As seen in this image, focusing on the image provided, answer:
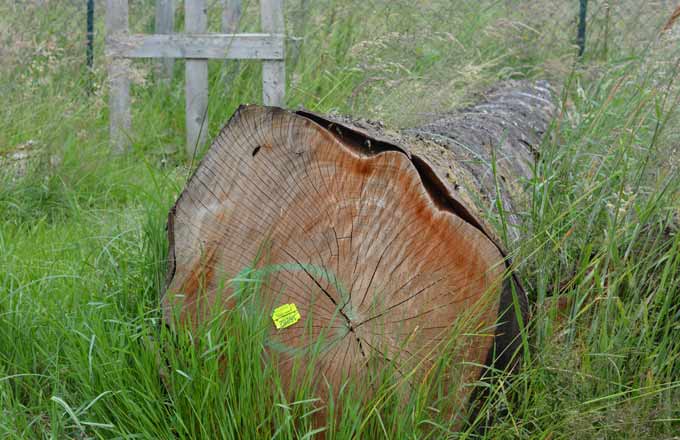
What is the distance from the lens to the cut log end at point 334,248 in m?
2.34

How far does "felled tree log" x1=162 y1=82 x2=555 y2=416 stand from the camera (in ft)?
7.64

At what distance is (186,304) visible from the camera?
2457 mm

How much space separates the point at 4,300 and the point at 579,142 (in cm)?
202

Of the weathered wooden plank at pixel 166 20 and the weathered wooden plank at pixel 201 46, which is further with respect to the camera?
the weathered wooden plank at pixel 166 20

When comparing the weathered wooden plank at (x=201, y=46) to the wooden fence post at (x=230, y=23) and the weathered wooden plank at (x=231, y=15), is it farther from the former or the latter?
the weathered wooden plank at (x=231, y=15)

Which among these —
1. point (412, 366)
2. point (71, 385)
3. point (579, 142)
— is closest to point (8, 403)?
point (71, 385)

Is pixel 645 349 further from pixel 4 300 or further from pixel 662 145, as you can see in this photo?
pixel 4 300

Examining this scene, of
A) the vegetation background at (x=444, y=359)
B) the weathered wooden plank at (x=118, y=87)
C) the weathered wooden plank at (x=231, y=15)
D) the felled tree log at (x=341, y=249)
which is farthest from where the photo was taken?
the weathered wooden plank at (x=231, y=15)

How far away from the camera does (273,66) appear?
20.1 ft

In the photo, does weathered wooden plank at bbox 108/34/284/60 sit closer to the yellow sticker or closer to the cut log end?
the cut log end

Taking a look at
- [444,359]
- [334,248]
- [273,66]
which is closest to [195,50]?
[273,66]

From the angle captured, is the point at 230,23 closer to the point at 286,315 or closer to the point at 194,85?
the point at 194,85

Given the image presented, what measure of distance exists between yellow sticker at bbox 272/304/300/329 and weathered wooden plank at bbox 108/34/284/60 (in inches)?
151

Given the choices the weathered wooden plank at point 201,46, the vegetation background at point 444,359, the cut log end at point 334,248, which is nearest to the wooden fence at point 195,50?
the weathered wooden plank at point 201,46
